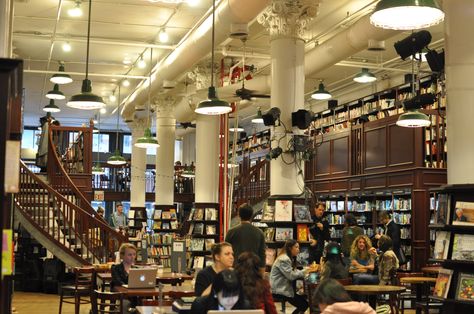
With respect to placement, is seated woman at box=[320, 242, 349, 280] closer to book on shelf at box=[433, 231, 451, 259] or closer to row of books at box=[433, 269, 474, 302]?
book on shelf at box=[433, 231, 451, 259]

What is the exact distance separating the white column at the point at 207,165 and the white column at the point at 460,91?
974cm

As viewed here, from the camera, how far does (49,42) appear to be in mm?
17828

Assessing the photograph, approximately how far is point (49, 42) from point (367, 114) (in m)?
8.42

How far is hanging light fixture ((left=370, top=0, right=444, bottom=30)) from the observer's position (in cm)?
564

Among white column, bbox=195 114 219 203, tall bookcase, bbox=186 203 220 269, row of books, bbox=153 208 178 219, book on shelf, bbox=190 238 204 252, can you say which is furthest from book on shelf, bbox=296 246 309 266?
row of books, bbox=153 208 178 219

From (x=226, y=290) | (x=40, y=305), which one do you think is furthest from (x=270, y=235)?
(x=226, y=290)

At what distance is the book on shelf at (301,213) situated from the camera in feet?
35.3

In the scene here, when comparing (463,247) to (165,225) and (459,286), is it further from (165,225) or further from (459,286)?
(165,225)

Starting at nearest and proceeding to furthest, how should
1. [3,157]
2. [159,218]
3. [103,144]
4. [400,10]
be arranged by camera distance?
[3,157]
[400,10]
[159,218]
[103,144]

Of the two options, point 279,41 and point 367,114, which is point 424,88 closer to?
point 367,114

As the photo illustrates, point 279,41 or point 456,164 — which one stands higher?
point 279,41

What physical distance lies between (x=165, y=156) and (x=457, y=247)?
14.4 meters

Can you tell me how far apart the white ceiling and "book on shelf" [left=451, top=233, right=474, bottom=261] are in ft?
25.4

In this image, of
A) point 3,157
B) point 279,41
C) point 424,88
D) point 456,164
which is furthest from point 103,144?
point 3,157
